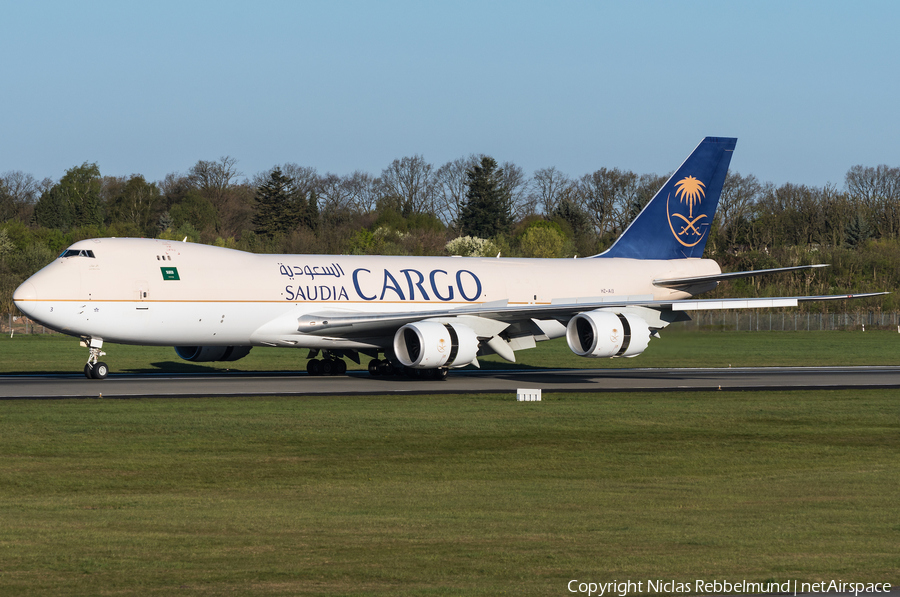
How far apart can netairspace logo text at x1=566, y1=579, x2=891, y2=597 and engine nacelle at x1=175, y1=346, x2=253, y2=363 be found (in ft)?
89.9

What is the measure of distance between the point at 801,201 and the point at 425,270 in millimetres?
87477

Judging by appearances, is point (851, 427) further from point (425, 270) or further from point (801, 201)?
point (801, 201)

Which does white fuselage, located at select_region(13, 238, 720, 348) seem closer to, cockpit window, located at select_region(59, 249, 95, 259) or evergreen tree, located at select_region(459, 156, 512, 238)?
cockpit window, located at select_region(59, 249, 95, 259)

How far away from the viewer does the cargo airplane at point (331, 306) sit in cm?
3084

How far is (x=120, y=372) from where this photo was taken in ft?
126

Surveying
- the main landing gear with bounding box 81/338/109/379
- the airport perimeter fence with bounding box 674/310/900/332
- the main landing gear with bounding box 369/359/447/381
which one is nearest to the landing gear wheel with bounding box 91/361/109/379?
the main landing gear with bounding box 81/338/109/379

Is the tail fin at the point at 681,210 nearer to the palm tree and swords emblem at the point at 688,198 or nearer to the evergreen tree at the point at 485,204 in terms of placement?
the palm tree and swords emblem at the point at 688,198

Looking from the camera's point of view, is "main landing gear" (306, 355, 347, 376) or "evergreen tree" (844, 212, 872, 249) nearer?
"main landing gear" (306, 355, 347, 376)

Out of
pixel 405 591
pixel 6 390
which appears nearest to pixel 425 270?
pixel 6 390

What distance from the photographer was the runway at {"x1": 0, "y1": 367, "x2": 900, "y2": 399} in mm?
28789

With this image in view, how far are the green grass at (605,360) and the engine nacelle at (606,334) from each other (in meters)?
6.30

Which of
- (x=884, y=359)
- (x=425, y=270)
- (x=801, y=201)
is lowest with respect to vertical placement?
(x=884, y=359)

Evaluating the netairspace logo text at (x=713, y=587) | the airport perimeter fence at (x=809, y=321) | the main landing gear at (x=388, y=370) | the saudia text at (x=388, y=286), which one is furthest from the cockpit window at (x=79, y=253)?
the airport perimeter fence at (x=809, y=321)

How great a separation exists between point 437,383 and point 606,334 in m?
5.63
